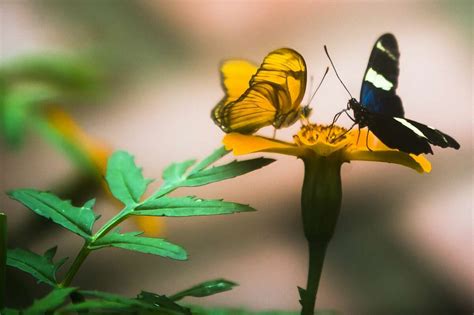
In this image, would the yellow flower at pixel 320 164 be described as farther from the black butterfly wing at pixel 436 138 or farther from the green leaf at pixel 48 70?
the green leaf at pixel 48 70

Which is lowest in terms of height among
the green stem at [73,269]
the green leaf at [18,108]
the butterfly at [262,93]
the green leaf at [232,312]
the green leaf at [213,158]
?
the green leaf at [232,312]

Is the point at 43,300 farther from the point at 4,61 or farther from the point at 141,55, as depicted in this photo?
the point at 141,55

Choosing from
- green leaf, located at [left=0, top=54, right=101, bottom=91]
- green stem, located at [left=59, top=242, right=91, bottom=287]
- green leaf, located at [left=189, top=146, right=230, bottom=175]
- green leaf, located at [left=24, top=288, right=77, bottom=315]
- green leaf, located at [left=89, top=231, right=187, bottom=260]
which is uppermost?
green leaf, located at [left=0, top=54, right=101, bottom=91]

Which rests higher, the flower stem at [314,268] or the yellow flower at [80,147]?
the yellow flower at [80,147]

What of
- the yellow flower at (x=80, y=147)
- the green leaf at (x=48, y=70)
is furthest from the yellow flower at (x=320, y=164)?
the green leaf at (x=48, y=70)

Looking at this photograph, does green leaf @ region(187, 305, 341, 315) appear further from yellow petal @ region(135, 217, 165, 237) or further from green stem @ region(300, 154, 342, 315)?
yellow petal @ region(135, 217, 165, 237)

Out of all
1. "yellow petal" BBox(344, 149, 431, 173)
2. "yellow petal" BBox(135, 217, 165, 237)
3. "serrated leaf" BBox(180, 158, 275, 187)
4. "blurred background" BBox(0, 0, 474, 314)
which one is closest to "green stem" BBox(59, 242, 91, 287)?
"serrated leaf" BBox(180, 158, 275, 187)

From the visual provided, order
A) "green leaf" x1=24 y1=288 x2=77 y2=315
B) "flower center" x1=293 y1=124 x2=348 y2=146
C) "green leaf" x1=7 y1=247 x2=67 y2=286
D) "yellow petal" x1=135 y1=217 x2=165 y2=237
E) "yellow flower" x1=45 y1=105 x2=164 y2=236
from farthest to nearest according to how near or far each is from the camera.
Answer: "yellow flower" x1=45 y1=105 x2=164 y2=236 < "yellow petal" x1=135 y1=217 x2=165 y2=237 < "flower center" x1=293 y1=124 x2=348 y2=146 < "green leaf" x1=7 y1=247 x2=67 y2=286 < "green leaf" x1=24 y1=288 x2=77 y2=315
